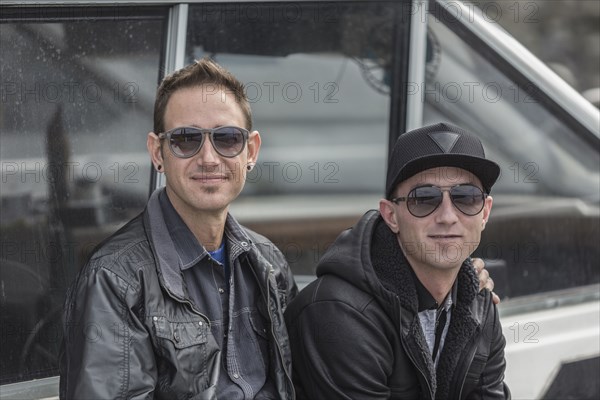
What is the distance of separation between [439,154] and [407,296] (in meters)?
0.39

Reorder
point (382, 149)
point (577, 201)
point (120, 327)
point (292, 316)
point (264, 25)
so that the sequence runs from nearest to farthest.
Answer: point (120, 327) → point (292, 316) → point (264, 25) → point (577, 201) → point (382, 149)

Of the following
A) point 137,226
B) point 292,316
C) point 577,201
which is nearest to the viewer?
point 137,226

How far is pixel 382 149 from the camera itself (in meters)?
5.31

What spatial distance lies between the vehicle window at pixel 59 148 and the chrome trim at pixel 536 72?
47.2 inches

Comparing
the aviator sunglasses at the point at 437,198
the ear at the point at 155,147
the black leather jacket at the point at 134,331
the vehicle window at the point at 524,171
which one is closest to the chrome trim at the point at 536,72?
the vehicle window at the point at 524,171

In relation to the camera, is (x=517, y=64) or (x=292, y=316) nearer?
(x=292, y=316)

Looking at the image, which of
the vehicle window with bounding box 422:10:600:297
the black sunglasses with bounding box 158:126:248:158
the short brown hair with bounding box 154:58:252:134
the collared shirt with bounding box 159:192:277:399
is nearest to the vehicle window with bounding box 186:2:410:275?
the vehicle window with bounding box 422:10:600:297

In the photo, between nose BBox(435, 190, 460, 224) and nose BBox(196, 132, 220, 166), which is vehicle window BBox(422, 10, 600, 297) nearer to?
nose BBox(435, 190, 460, 224)

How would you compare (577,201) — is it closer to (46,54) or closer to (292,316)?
(292,316)

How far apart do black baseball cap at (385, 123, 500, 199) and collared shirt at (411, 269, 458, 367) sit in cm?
30

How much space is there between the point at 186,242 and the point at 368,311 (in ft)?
1.71

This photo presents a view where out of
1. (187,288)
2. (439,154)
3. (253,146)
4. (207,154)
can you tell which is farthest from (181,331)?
(439,154)

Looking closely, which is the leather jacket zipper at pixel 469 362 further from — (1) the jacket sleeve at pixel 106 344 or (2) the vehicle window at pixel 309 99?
(2) the vehicle window at pixel 309 99

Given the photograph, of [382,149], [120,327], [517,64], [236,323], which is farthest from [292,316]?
[382,149]
